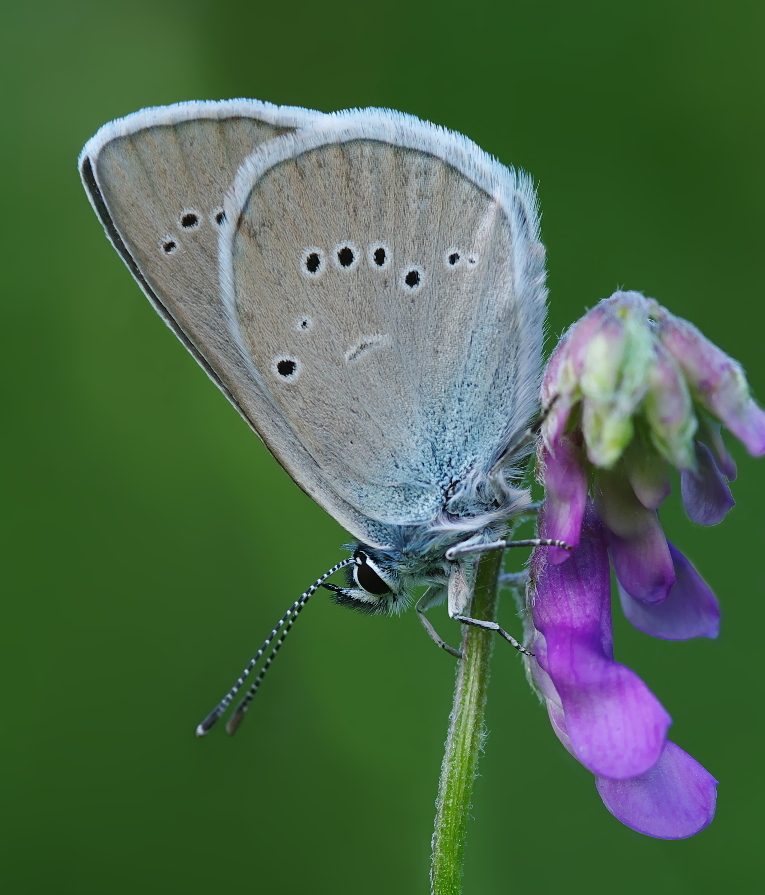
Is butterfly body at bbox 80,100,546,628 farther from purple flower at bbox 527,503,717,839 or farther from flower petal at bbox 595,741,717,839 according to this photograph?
flower petal at bbox 595,741,717,839

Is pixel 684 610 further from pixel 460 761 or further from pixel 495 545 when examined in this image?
pixel 460 761

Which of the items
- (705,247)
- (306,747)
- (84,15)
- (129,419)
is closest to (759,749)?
(306,747)

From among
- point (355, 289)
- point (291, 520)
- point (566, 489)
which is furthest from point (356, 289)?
point (291, 520)

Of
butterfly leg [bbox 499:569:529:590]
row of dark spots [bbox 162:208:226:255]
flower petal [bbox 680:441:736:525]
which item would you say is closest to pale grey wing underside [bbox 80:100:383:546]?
row of dark spots [bbox 162:208:226:255]

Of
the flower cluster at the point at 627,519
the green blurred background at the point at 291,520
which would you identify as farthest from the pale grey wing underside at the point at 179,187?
the green blurred background at the point at 291,520

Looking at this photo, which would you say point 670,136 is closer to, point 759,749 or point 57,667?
point 759,749
